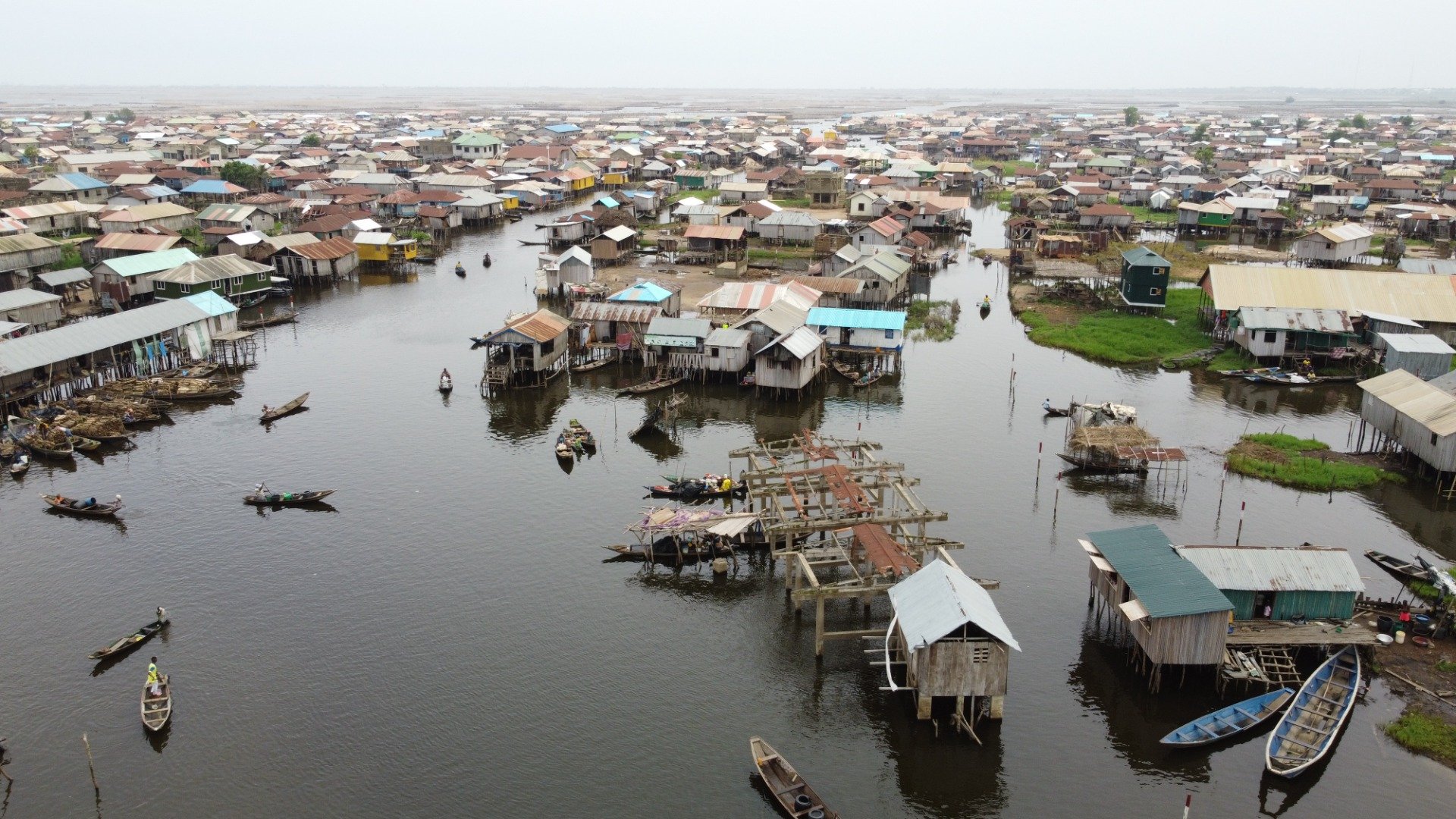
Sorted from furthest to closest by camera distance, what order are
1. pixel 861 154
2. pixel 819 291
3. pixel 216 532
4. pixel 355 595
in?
1. pixel 861 154
2. pixel 819 291
3. pixel 216 532
4. pixel 355 595

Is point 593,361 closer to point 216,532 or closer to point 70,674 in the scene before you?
point 216,532

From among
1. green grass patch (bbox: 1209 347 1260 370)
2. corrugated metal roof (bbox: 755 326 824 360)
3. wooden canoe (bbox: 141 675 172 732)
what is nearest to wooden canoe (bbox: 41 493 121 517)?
wooden canoe (bbox: 141 675 172 732)

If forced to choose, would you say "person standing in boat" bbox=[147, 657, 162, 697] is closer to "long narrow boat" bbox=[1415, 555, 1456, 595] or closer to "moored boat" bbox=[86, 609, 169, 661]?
"moored boat" bbox=[86, 609, 169, 661]

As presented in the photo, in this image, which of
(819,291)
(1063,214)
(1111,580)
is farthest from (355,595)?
(1063,214)

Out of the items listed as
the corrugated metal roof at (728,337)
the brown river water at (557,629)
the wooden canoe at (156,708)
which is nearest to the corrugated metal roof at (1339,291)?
the brown river water at (557,629)

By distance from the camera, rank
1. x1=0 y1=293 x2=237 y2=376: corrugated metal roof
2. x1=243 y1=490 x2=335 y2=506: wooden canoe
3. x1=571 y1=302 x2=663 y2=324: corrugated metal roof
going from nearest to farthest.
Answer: x1=243 y1=490 x2=335 y2=506: wooden canoe < x1=0 y1=293 x2=237 y2=376: corrugated metal roof < x1=571 y1=302 x2=663 y2=324: corrugated metal roof

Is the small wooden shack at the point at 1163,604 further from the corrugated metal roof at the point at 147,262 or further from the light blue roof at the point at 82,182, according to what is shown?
the light blue roof at the point at 82,182
